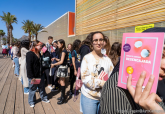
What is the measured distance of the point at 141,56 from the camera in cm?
61

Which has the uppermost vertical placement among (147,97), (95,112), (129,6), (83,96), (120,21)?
(129,6)

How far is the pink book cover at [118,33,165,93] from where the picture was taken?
563 mm

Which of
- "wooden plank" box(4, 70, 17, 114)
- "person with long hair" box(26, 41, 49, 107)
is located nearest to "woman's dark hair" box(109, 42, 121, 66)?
"person with long hair" box(26, 41, 49, 107)

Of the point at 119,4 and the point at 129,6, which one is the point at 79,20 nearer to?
the point at 119,4

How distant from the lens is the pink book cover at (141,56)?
1.85 feet

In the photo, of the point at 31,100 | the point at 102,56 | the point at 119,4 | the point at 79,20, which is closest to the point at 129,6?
the point at 119,4

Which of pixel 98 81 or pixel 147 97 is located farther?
pixel 98 81

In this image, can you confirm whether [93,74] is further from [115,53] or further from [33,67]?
[33,67]

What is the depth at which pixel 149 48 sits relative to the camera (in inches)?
23.2

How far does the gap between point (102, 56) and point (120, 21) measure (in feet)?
12.6

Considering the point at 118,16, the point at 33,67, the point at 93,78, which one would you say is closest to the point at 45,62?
the point at 33,67

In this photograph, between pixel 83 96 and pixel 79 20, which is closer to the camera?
pixel 83 96

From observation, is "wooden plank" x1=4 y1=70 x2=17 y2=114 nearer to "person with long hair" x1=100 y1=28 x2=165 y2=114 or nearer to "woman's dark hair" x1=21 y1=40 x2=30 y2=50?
"woman's dark hair" x1=21 y1=40 x2=30 y2=50

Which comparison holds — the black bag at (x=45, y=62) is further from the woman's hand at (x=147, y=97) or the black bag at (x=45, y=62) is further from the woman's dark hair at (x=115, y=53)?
the woman's hand at (x=147, y=97)
